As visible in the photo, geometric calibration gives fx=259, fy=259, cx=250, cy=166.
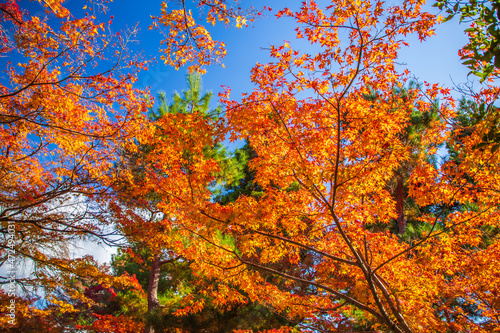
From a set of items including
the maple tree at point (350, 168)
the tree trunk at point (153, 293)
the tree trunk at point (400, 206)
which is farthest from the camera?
the tree trunk at point (400, 206)

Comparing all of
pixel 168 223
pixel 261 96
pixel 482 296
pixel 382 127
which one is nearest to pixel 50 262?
pixel 168 223

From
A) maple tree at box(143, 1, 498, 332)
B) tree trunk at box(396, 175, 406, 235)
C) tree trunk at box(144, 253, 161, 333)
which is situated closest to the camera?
maple tree at box(143, 1, 498, 332)

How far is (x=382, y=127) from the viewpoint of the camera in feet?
11.1

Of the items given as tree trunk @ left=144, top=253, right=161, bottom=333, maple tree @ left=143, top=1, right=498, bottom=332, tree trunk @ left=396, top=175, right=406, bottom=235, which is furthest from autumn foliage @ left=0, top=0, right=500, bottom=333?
tree trunk @ left=396, top=175, right=406, bottom=235

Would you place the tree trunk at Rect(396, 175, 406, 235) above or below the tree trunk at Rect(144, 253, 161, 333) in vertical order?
above

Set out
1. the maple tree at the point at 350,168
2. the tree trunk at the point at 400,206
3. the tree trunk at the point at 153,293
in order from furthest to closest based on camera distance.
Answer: the tree trunk at the point at 400,206
the tree trunk at the point at 153,293
the maple tree at the point at 350,168

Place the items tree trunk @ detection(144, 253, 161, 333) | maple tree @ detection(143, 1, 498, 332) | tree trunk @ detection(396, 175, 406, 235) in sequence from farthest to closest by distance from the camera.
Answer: tree trunk @ detection(396, 175, 406, 235)
tree trunk @ detection(144, 253, 161, 333)
maple tree @ detection(143, 1, 498, 332)

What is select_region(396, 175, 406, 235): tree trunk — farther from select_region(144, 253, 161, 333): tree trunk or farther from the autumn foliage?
select_region(144, 253, 161, 333): tree trunk

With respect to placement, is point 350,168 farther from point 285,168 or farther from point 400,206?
point 400,206

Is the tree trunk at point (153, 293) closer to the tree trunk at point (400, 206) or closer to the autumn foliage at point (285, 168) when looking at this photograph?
the autumn foliage at point (285, 168)

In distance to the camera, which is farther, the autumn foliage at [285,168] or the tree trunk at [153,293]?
the tree trunk at [153,293]

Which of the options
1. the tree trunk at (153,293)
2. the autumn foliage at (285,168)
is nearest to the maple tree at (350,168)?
the autumn foliage at (285,168)

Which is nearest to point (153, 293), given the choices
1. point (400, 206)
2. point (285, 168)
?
point (285, 168)

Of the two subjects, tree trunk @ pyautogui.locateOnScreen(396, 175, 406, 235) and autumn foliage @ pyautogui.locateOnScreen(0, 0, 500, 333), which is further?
tree trunk @ pyautogui.locateOnScreen(396, 175, 406, 235)
